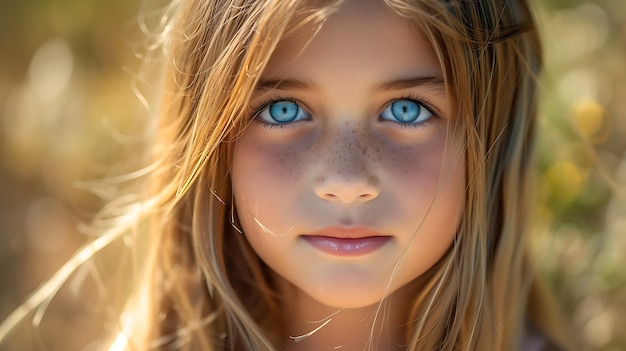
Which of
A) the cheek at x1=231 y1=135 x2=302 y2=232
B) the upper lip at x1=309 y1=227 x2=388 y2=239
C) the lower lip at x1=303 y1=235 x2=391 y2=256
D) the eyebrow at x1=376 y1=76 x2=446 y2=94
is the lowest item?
the lower lip at x1=303 y1=235 x2=391 y2=256

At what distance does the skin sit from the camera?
4.68 feet

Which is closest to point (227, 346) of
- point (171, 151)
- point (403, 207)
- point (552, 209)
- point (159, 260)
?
point (159, 260)

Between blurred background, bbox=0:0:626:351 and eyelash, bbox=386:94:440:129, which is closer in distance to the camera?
eyelash, bbox=386:94:440:129

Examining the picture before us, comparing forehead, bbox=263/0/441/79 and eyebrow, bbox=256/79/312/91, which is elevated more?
forehead, bbox=263/0/441/79

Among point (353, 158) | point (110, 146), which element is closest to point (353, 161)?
point (353, 158)

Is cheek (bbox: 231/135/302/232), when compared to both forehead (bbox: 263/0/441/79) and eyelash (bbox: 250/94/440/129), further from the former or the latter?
forehead (bbox: 263/0/441/79)

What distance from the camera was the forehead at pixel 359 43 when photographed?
1418 mm

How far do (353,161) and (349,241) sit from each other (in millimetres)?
130

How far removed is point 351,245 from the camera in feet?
4.87

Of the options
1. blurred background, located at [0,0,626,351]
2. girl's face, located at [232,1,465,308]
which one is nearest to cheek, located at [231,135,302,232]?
girl's face, located at [232,1,465,308]

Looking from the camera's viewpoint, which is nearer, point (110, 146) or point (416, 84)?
point (416, 84)

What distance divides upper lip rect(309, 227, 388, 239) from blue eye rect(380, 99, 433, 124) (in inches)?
6.6

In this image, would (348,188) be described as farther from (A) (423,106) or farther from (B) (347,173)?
(A) (423,106)

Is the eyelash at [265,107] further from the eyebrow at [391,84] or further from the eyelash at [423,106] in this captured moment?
the eyelash at [423,106]
